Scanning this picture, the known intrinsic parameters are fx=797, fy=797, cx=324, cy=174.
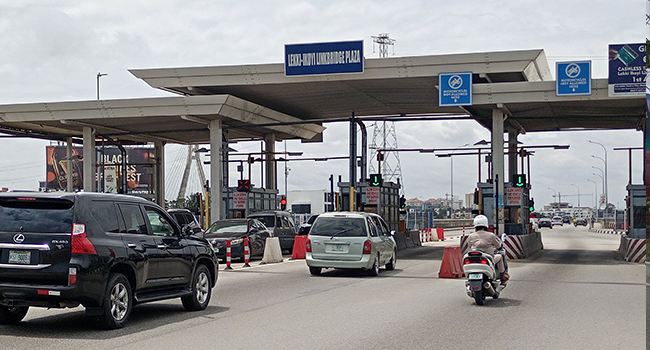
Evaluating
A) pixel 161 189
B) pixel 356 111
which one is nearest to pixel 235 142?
pixel 161 189

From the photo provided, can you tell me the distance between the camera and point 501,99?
30.5 metres

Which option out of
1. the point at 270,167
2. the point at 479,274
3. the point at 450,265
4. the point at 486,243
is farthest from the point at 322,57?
the point at 479,274

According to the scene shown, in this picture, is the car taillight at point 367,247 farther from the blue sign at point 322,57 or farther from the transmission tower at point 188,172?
the transmission tower at point 188,172

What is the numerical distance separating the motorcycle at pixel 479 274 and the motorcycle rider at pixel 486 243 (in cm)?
20

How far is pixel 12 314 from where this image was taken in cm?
1099

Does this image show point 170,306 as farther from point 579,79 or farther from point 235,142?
point 235,142

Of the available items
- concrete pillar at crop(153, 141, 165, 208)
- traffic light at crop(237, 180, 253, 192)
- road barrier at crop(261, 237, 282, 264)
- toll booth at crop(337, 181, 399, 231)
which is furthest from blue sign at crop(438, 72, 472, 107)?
concrete pillar at crop(153, 141, 165, 208)

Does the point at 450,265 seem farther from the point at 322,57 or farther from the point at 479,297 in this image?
the point at 322,57

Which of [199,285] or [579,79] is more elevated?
[579,79]

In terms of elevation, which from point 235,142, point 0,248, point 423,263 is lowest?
point 423,263

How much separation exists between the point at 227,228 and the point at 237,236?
1.03 m

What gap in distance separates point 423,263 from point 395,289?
9.60 meters

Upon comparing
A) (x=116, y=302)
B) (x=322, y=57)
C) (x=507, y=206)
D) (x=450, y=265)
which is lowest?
(x=450, y=265)

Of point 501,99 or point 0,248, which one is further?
point 501,99
